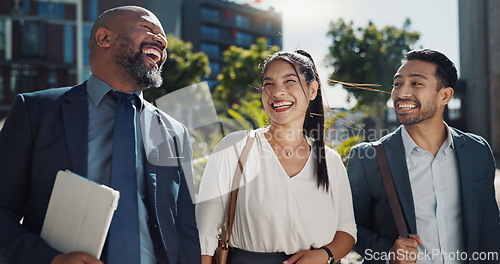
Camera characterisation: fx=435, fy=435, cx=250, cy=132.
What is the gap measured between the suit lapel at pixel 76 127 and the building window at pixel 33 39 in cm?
3204

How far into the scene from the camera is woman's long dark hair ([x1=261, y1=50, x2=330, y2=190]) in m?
2.30

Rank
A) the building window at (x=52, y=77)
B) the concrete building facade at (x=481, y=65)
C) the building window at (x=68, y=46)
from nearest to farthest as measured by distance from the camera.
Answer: the concrete building facade at (x=481, y=65)
the building window at (x=52, y=77)
the building window at (x=68, y=46)

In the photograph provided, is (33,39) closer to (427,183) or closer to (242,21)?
(427,183)

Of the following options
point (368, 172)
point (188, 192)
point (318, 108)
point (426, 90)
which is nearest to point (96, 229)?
point (188, 192)

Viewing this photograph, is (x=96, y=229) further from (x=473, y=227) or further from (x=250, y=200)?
(x=473, y=227)

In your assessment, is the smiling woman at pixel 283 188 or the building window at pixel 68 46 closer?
the smiling woman at pixel 283 188

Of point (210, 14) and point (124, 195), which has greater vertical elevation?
point (210, 14)

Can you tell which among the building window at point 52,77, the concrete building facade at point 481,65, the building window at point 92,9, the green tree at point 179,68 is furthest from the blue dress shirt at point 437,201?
the building window at point 52,77

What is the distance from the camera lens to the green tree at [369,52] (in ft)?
62.5

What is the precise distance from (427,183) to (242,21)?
6738cm

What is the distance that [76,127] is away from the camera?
187 cm

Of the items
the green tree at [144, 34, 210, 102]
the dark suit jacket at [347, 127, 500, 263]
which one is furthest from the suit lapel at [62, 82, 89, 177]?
the green tree at [144, 34, 210, 102]

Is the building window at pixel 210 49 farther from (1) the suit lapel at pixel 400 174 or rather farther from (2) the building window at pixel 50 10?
(1) the suit lapel at pixel 400 174

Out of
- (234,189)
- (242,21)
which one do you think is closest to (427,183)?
(234,189)
